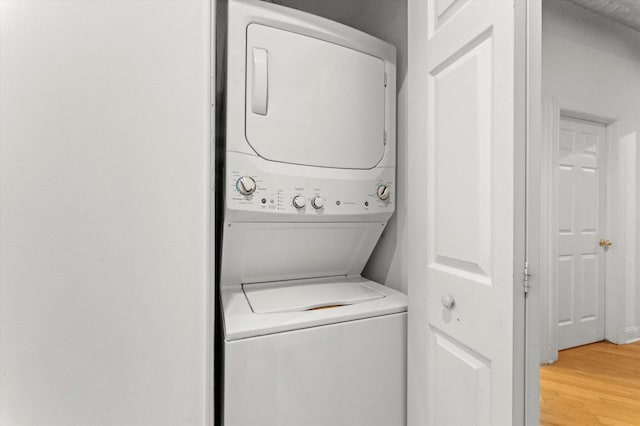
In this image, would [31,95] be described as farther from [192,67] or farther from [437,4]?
[437,4]

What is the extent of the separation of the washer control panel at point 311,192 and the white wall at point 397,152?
0.09 meters

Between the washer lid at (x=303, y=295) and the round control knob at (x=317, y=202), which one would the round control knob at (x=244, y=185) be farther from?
the washer lid at (x=303, y=295)

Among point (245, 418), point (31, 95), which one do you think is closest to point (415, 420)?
point (245, 418)

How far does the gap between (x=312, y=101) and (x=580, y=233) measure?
1.10 m

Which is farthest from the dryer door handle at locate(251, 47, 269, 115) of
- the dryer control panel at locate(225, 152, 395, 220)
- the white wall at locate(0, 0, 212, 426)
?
the white wall at locate(0, 0, 212, 426)

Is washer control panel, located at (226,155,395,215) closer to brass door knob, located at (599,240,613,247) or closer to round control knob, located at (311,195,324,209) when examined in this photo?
round control knob, located at (311,195,324,209)

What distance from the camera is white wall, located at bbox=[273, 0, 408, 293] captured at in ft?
5.03

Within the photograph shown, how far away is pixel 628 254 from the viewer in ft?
2.21

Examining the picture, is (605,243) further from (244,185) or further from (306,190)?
(244,185)

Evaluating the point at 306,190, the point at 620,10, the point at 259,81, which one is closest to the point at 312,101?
the point at 259,81

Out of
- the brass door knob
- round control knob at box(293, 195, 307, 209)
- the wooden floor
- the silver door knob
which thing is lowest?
the wooden floor

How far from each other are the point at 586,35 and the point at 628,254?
0.56 m

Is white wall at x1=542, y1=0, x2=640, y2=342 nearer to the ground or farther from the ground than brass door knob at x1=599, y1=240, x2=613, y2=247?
farther from the ground

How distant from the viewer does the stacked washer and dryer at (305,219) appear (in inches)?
42.4
